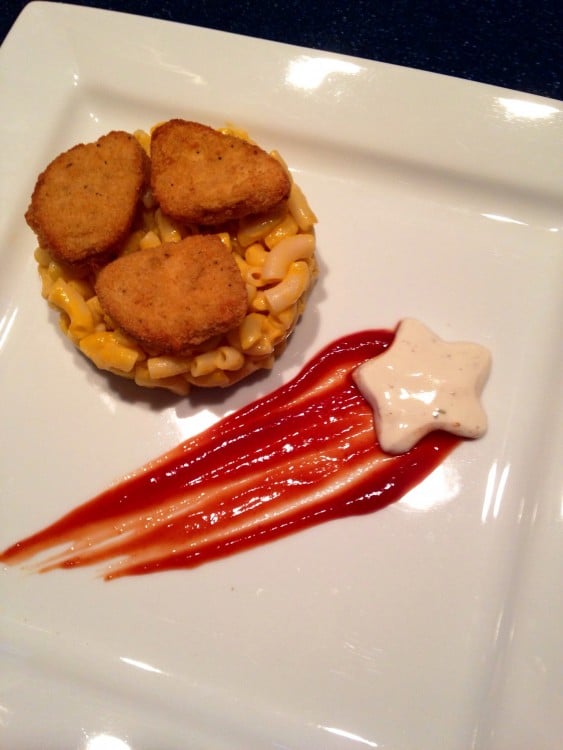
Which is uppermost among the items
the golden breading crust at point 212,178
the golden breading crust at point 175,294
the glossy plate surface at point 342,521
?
the golden breading crust at point 212,178

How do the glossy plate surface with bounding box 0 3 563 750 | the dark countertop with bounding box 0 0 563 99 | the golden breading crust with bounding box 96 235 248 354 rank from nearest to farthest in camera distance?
the glossy plate surface with bounding box 0 3 563 750 < the golden breading crust with bounding box 96 235 248 354 < the dark countertop with bounding box 0 0 563 99

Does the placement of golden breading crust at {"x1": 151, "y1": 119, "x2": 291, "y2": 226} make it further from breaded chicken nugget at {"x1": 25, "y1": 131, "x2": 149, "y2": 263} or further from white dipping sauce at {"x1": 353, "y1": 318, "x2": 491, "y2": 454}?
white dipping sauce at {"x1": 353, "y1": 318, "x2": 491, "y2": 454}

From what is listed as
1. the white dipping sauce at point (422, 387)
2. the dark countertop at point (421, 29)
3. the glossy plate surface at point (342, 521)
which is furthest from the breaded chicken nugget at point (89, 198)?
the dark countertop at point (421, 29)

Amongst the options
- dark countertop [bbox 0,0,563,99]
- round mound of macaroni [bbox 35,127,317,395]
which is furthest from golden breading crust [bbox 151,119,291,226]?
dark countertop [bbox 0,0,563,99]

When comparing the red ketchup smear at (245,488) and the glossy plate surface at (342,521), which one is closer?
the glossy plate surface at (342,521)

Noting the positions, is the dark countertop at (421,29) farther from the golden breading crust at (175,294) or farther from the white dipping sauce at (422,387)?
the golden breading crust at (175,294)

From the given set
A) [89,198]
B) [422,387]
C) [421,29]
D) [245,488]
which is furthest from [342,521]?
[421,29]

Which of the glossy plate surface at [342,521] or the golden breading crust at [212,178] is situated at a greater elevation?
the golden breading crust at [212,178]
